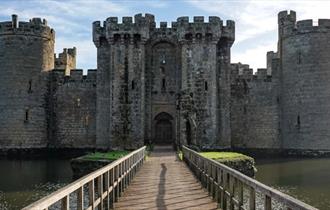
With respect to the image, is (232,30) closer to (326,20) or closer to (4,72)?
(326,20)

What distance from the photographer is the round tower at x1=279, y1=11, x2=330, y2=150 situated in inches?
1383

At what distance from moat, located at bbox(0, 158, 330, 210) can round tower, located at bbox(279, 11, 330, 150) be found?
272 cm

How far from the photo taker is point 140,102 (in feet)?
116

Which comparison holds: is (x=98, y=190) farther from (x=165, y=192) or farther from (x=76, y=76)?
(x=76, y=76)

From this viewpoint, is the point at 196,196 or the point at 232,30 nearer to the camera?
the point at 196,196

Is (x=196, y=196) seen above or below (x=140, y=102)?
below

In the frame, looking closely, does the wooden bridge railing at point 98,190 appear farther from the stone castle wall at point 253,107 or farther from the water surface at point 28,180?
the stone castle wall at point 253,107

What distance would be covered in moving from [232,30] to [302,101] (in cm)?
728

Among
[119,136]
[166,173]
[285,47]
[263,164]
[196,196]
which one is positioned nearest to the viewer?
[196,196]

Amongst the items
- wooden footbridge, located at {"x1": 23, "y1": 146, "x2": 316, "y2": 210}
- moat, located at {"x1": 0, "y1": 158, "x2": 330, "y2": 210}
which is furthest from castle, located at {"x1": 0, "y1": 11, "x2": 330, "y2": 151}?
wooden footbridge, located at {"x1": 23, "y1": 146, "x2": 316, "y2": 210}

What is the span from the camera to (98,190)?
1010 centimetres

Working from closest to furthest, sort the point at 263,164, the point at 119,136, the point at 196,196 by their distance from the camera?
the point at 196,196
the point at 263,164
the point at 119,136

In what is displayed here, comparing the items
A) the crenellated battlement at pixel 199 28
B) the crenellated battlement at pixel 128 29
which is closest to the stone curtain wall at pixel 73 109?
the crenellated battlement at pixel 128 29

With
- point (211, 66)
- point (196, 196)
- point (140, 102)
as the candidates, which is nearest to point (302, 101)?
point (211, 66)
